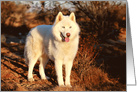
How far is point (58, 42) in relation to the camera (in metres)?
3.77

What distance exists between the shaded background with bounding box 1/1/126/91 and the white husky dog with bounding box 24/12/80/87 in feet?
2.04

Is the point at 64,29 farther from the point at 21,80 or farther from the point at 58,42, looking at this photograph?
the point at 21,80

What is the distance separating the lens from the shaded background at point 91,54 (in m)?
4.54

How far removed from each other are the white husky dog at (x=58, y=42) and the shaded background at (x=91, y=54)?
2.04 ft

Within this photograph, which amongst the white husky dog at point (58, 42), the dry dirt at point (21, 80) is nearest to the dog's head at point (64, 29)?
the white husky dog at point (58, 42)

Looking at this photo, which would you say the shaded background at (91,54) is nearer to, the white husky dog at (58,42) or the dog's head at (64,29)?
the white husky dog at (58,42)

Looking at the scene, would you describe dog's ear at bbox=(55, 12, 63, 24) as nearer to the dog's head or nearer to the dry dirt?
the dog's head

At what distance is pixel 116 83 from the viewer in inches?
188

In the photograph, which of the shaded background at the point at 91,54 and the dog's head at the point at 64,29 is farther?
the shaded background at the point at 91,54

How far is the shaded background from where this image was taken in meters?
4.54

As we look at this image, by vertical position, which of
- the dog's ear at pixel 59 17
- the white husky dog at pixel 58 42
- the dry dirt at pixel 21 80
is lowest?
the dry dirt at pixel 21 80

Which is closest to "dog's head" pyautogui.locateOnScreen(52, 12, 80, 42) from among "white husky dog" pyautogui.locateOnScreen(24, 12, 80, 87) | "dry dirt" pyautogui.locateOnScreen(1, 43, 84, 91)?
"white husky dog" pyautogui.locateOnScreen(24, 12, 80, 87)

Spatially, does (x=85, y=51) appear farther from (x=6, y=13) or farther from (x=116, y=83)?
(x=6, y=13)

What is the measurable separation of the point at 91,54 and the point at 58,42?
1529 mm
